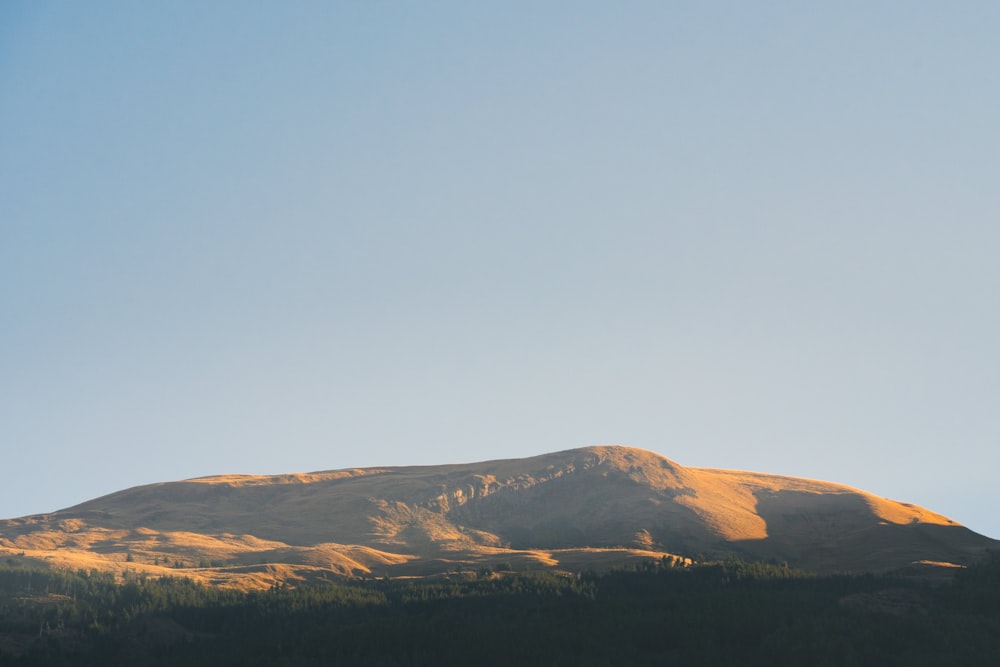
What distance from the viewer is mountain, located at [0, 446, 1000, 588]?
127 metres

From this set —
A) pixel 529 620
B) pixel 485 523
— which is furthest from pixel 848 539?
pixel 529 620

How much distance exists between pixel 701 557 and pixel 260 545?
199ft

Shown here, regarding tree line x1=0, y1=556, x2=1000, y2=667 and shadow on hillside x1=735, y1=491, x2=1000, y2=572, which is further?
shadow on hillside x1=735, y1=491, x2=1000, y2=572

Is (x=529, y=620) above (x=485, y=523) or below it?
below

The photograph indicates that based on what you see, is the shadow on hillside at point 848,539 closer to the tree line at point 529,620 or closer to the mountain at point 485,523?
the mountain at point 485,523

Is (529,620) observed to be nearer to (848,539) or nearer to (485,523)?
(848,539)

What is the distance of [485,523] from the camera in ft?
506

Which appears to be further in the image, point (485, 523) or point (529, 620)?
point (485, 523)

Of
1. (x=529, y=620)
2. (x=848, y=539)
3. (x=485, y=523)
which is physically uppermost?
(x=485, y=523)

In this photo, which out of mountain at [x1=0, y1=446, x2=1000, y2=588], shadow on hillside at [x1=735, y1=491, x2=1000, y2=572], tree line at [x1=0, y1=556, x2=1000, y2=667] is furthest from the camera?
mountain at [x1=0, y1=446, x2=1000, y2=588]

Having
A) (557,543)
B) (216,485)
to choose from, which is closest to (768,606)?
(557,543)

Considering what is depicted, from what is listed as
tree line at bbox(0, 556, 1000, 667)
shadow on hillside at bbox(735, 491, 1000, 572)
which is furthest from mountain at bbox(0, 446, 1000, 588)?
tree line at bbox(0, 556, 1000, 667)

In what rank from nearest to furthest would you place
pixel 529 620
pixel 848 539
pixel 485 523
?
pixel 529 620 → pixel 848 539 → pixel 485 523

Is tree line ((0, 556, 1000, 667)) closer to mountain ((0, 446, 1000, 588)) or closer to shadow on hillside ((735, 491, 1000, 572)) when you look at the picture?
mountain ((0, 446, 1000, 588))
